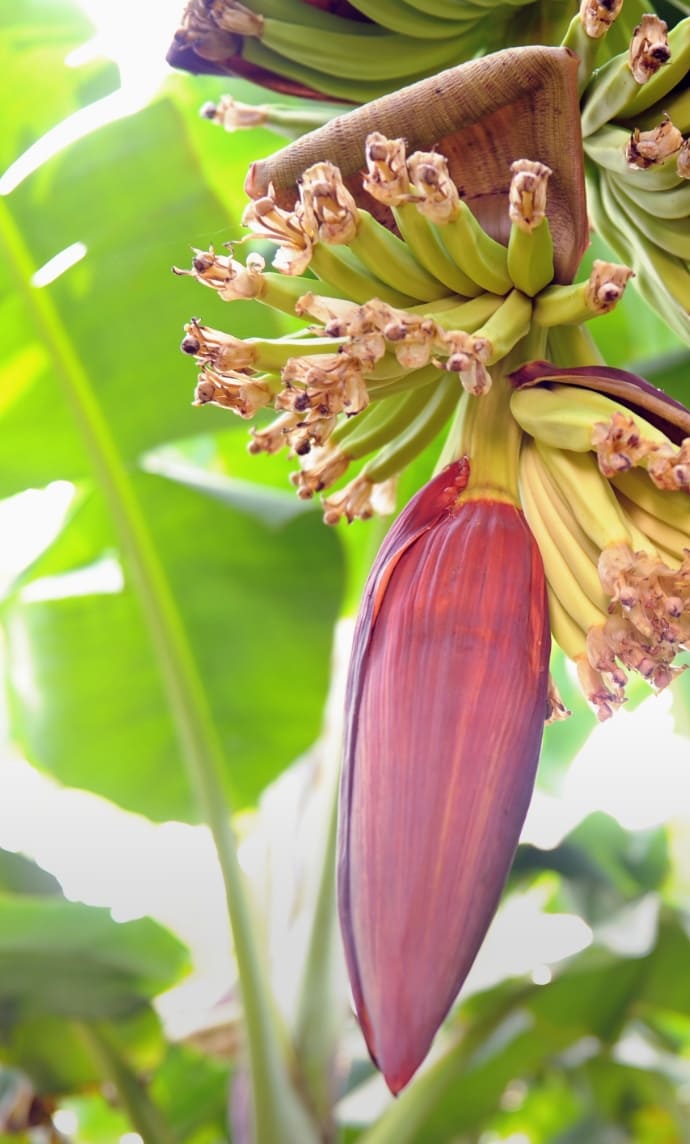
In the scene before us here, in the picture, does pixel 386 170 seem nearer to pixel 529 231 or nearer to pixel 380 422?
pixel 529 231

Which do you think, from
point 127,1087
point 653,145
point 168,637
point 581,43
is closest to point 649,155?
point 653,145

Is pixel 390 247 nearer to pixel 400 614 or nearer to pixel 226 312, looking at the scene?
pixel 400 614

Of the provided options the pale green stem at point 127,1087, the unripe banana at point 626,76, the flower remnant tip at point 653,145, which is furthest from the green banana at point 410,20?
the pale green stem at point 127,1087

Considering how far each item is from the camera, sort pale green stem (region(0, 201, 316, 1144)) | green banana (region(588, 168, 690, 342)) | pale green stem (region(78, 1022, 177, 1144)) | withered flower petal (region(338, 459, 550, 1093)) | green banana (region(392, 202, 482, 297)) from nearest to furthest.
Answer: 1. withered flower petal (region(338, 459, 550, 1093))
2. green banana (region(392, 202, 482, 297))
3. green banana (region(588, 168, 690, 342))
4. pale green stem (region(0, 201, 316, 1144))
5. pale green stem (region(78, 1022, 177, 1144))

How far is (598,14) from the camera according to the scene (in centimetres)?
54

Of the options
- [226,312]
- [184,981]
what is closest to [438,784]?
[226,312]

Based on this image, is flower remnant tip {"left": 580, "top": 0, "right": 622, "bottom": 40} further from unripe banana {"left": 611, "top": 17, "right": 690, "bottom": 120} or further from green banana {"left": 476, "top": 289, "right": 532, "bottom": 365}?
green banana {"left": 476, "top": 289, "right": 532, "bottom": 365}

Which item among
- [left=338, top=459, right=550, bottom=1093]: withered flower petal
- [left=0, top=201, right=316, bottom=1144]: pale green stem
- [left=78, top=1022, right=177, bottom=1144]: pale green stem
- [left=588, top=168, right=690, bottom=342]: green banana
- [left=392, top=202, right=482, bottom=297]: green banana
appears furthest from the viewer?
[left=78, top=1022, right=177, bottom=1144]: pale green stem

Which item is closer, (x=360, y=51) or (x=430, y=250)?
(x=430, y=250)

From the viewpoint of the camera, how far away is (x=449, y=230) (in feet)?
1.69

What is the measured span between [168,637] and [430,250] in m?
0.71

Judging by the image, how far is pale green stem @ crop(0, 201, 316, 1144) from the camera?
1.01m

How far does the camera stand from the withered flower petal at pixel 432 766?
419 millimetres

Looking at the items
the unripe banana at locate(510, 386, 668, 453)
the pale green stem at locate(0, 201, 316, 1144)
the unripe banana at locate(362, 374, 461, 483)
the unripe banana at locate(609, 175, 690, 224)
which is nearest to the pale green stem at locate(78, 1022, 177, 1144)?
the pale green stem at locate(0, 201, 316, 1144)
